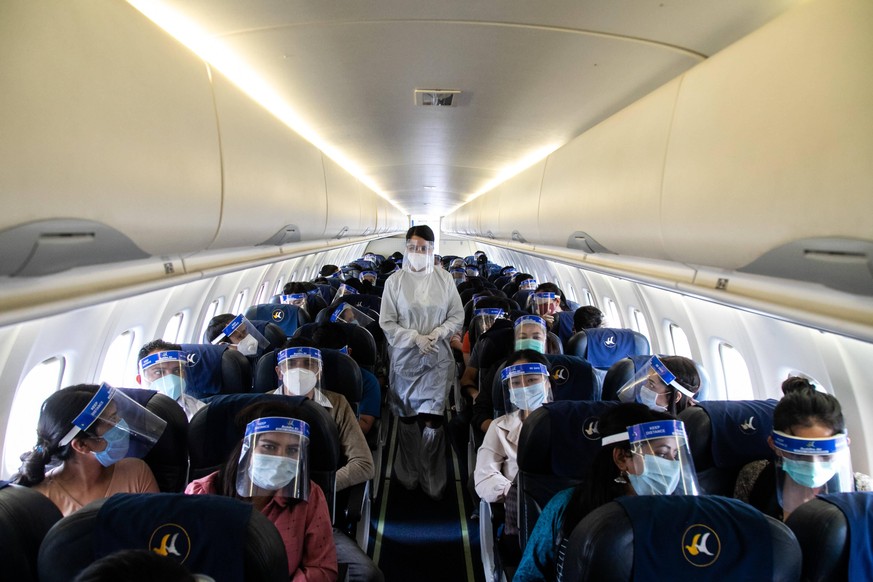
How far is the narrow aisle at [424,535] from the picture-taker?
4.32 m

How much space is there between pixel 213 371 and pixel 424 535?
7.66ft

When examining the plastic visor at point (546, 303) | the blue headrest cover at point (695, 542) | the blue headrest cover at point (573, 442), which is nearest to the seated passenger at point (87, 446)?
the blue headrest cover at point (573, 442)

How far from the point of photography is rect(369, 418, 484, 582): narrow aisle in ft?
14.2

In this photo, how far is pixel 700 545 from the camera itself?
1.75 m

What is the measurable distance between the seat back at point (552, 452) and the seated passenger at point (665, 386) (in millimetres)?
1029

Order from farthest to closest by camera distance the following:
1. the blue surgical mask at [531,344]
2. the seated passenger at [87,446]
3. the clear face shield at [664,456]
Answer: the blue surgical mask at [531,344], the seated passenger at [87,446], the clear face shield at [664,456]

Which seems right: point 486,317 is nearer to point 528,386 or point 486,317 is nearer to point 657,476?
point 528,386

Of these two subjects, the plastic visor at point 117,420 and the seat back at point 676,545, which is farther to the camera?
the plastic visor at point 117,420

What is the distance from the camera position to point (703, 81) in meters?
2.22

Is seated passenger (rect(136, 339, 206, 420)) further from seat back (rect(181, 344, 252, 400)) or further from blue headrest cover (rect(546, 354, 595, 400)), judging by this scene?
blue headrest cover (rect(546, 354, 595, 400))

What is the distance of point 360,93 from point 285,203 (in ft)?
3.57

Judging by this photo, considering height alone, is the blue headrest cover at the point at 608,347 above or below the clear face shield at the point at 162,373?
below

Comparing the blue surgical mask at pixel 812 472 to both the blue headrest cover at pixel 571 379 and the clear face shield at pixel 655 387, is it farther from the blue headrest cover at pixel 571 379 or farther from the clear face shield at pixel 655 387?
the blue headrest cover at pixel 571 379

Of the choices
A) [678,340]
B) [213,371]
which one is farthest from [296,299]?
[678,340]
